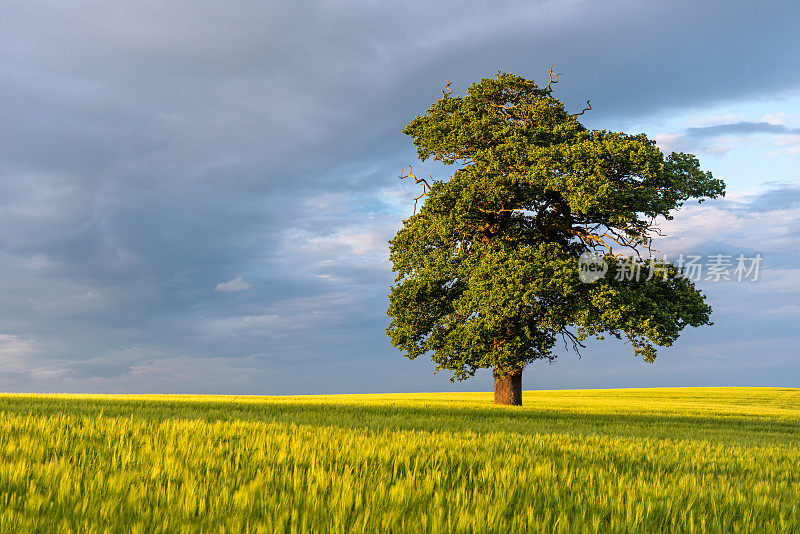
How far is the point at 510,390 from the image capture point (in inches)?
1046

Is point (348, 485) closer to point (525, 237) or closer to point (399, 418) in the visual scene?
point (399, 418)

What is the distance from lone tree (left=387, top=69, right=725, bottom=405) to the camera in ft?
73.8

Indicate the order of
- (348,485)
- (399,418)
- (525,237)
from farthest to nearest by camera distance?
(525,237) → (399,418) → (348,485)

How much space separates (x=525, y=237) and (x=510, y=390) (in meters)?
7.60

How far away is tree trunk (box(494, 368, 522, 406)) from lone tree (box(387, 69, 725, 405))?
0.08 metres

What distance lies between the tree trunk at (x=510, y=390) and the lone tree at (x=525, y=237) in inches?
3.0

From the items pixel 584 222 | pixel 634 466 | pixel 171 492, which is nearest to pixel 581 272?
pixel 584 222

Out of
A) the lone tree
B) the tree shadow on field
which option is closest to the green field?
the tree shadow on field

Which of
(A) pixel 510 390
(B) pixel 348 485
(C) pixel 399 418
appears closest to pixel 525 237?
(A) pixel 510 390

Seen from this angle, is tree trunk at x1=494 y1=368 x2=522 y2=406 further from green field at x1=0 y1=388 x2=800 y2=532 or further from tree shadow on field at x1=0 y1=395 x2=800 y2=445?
green field at x1=0 y1=388 x2=800 y2=532

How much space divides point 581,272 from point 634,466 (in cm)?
1591

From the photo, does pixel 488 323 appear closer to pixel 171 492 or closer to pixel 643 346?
pixel 643 346

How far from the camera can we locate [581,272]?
23297mm

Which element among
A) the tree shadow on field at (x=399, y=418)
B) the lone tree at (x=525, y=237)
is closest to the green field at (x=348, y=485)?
the tree shadow on field at (x=399, y=418)
